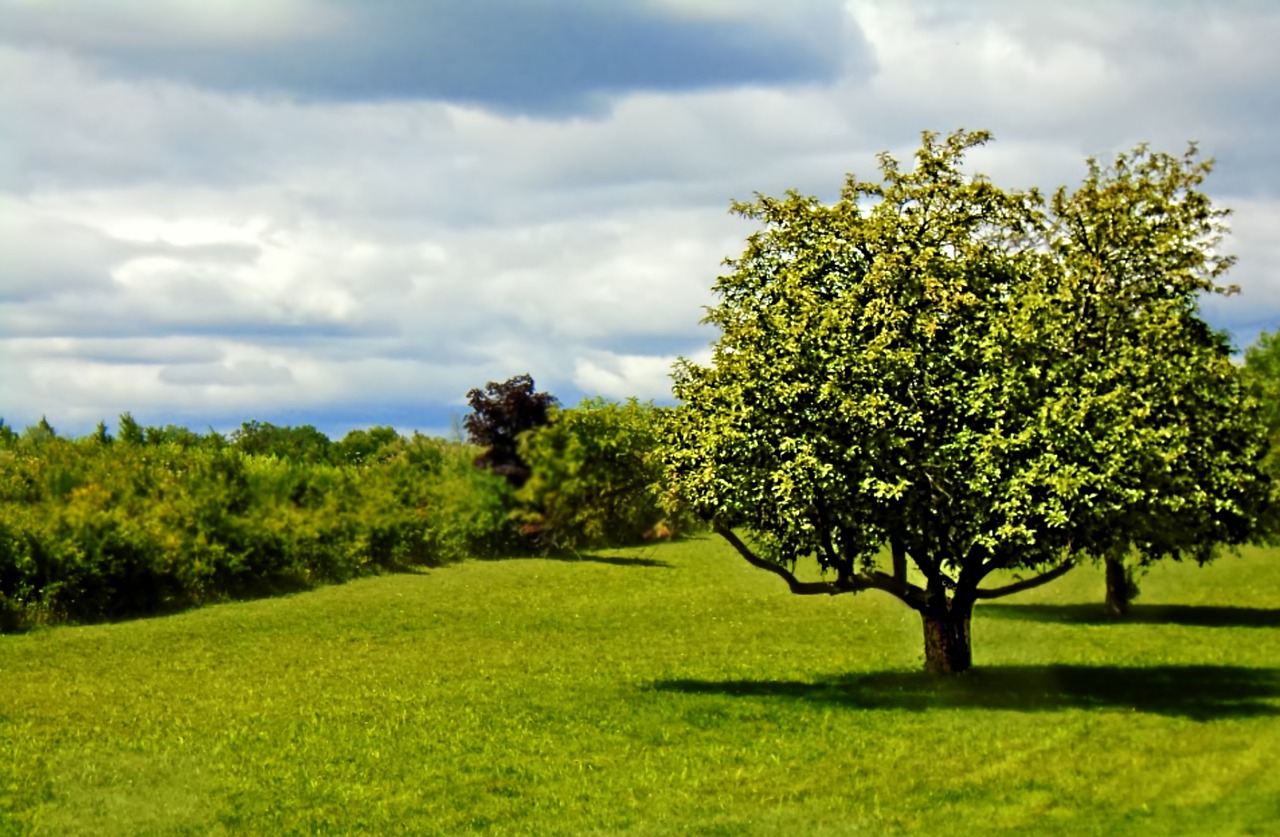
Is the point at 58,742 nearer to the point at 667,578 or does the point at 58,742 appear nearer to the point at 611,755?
the point at 611,755

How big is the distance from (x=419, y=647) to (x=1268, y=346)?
46612 millimetres

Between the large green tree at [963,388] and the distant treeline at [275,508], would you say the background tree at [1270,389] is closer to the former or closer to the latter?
the large green tree at [963,388]

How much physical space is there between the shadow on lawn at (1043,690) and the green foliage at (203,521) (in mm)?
27151

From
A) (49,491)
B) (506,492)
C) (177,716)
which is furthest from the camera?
(506,492)

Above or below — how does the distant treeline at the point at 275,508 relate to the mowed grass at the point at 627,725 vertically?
above

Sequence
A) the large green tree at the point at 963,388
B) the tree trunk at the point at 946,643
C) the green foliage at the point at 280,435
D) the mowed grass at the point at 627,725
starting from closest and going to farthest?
the mowed grass at the point at 627,725 → the large green tree at the point at 963,388 → the tree trunk at the point at 946,643 → the green foliage at the point at 280,435

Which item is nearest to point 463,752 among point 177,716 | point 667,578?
point 177,716

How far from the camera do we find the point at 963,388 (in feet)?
99.2

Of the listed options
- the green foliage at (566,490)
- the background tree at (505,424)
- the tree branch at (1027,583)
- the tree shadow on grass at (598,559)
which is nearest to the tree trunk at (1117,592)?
the green foliage at (566,490)

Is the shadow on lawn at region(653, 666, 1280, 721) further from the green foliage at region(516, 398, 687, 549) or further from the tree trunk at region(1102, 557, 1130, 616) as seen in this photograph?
the green foliage at region(516, 398, 687, 549)

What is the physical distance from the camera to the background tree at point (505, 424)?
77000 mm

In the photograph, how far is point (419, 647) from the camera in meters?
43.6

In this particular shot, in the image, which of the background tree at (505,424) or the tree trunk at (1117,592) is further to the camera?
the background tree at (505,424)

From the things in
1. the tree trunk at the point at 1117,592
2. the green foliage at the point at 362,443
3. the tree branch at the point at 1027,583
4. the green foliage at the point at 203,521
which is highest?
the green foliage at the point at 362,443
